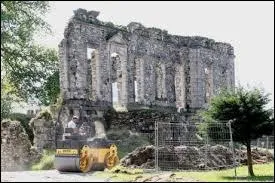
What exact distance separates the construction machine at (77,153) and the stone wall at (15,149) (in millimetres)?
7086

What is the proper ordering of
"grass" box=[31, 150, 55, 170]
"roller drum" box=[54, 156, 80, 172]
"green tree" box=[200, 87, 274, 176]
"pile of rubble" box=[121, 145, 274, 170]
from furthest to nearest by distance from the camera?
"grass" box=[31, 150, 55, 170], "pile of rubble" box=[121, 145, 274, 170], "green tree" box=[200, 87, 274, 176], "roller drum" box=[54, 156, 80, 172]

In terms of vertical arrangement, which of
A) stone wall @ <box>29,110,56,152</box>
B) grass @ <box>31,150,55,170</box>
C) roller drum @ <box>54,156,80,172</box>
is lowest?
grass @ <box>31,150,55,170</box>

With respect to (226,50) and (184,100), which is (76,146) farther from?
(226,50)

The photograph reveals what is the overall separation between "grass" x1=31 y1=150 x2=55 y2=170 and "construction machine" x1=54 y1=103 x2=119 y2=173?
459 centimetres

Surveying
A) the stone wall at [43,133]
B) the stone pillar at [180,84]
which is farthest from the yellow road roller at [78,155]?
the stone pillar at [180,84]

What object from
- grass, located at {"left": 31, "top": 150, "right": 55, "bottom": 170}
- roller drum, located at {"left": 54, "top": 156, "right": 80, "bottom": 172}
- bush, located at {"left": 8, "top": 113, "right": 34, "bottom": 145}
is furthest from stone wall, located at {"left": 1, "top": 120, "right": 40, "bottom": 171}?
roller drum, located at {"left": 54, "top": 156, "right": 80, "bottom": 172}

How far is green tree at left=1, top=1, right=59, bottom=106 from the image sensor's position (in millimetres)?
20719

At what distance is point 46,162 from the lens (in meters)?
23.4

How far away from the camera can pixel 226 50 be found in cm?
3809

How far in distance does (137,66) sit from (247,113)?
14876 millimetres

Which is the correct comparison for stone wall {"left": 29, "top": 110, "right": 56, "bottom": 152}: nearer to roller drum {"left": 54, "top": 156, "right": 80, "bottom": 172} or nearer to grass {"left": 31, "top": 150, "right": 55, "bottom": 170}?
grass {"left": 31, "top": 150, "right": 55, "bottom": 170}

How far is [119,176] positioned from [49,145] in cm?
1011

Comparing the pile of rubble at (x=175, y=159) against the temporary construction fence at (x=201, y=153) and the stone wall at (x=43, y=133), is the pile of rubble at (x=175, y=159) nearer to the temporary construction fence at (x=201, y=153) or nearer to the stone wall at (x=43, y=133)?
the temporary construction fence at (x=201, y=153)

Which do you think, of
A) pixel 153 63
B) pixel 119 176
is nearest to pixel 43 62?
pixel 153 63
